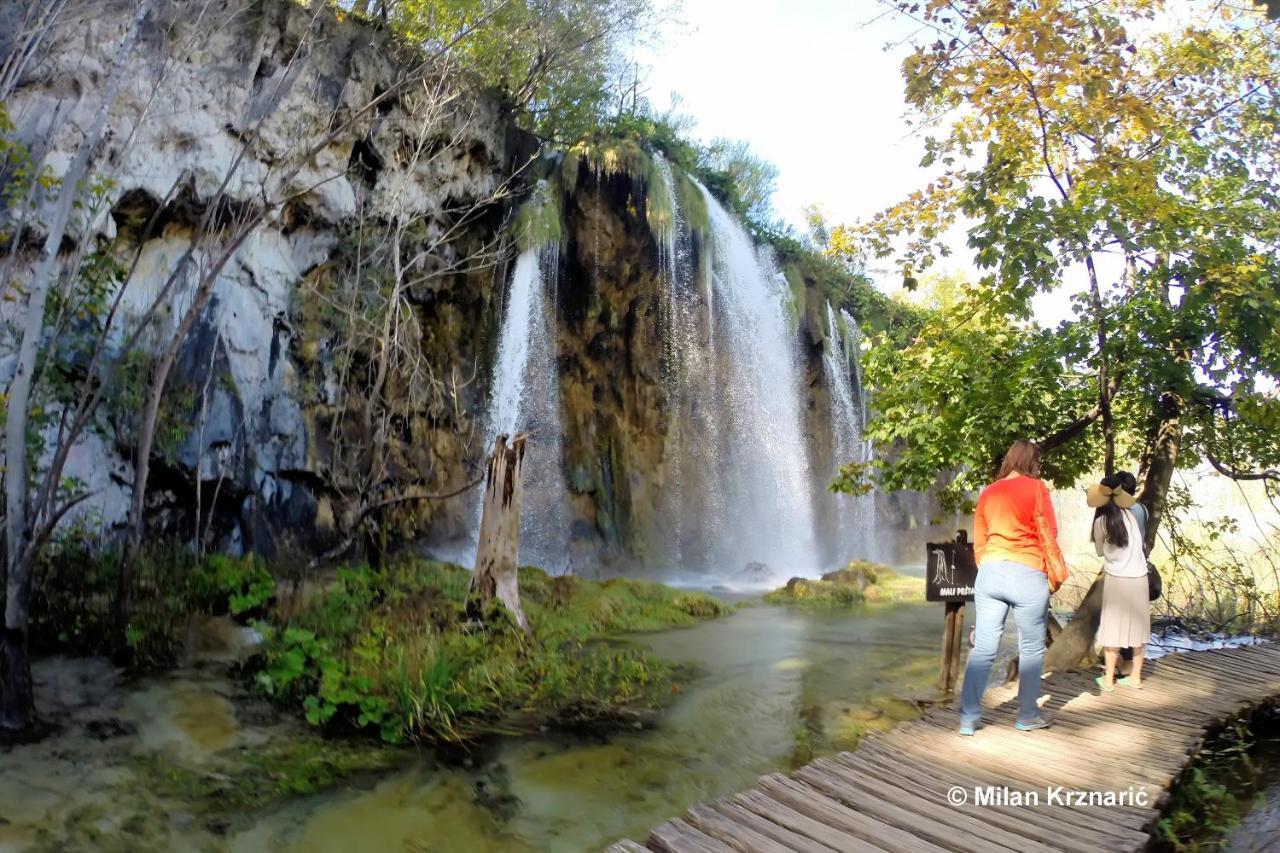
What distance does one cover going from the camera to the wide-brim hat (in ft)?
19.9

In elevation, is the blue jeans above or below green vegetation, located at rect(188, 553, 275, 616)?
above

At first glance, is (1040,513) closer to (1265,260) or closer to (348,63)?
(1265,260)

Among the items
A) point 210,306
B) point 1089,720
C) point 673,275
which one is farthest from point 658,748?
point 673,275

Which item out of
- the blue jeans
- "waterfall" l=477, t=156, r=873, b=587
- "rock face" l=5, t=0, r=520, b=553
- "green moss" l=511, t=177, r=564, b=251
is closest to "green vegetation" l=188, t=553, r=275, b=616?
"rock face" l=5, t=0, r=520, b=553

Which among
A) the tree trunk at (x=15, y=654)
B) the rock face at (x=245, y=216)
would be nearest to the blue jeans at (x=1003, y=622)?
the tree trunk at (x=15, y=654)

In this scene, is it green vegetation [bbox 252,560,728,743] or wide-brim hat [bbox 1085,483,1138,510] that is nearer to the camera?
wide-brim hat [bbox 1085,483,1138,510]

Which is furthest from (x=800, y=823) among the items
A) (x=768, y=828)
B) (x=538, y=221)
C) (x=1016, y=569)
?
(x=538, y=221)

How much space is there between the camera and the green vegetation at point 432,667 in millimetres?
6219

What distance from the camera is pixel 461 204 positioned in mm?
14258

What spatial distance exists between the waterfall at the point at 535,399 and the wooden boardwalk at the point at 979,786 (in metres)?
10.9

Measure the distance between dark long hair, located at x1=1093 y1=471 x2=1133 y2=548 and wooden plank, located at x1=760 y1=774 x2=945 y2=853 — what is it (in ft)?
10.7

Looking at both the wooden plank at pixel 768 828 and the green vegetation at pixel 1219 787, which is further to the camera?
the green vegetation at pixel 1219 787

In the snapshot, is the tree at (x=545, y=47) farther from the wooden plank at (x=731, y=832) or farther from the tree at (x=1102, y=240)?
the wooden plank at (x=731, y=832)

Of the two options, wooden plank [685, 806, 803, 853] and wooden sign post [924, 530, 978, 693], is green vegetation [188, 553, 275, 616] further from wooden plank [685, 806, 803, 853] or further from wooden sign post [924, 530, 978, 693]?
wooden sign post [924, 530, 978, 693]
